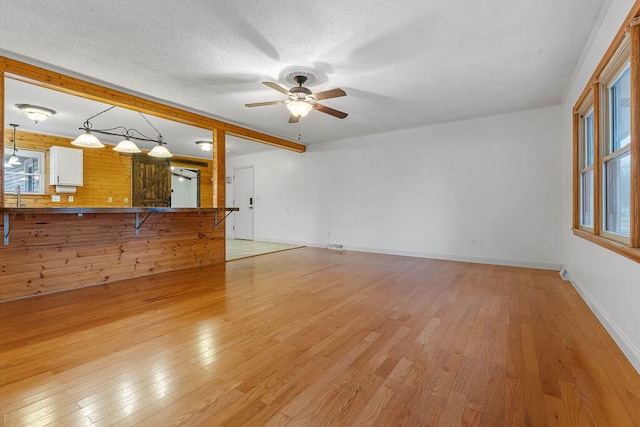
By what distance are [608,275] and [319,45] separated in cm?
322

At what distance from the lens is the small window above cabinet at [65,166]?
601 centimetres

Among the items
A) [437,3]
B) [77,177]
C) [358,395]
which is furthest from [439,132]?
[77,177]

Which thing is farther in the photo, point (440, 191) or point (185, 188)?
point (185, 188)

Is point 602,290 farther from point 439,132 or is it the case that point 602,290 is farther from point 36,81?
point 36,81

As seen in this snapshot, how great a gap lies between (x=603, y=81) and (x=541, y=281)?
2.45 m

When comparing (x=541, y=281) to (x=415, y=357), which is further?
(x=541, y=281)

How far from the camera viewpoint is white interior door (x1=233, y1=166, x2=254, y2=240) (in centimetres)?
851

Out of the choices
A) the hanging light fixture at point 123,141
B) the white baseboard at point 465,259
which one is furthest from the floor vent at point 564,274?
the hanging light fixture at point 123,141

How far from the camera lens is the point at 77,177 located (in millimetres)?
6297

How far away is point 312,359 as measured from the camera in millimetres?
1883

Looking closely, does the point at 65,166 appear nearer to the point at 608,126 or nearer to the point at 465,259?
the point at 465,259

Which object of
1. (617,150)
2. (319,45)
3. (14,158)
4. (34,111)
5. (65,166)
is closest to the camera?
(617,150)

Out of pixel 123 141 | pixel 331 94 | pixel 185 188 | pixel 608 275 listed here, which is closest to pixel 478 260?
pixel 608 275

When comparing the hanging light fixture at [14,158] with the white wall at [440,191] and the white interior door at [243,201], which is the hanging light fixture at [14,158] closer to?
the white interior door at [243,201]
